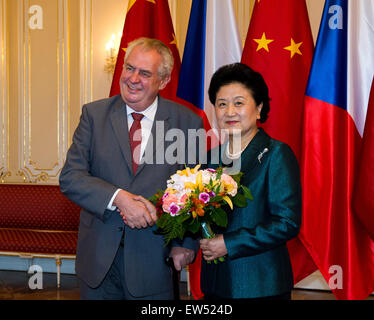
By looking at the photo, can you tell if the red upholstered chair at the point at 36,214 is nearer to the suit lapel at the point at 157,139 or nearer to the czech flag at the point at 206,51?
the czech flag at the point at 206,51

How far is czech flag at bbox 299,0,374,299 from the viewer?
3.19 metres

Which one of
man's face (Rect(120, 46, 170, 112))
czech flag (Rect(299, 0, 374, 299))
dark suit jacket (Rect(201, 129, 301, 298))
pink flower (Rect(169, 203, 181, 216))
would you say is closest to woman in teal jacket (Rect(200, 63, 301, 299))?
dark suit jacket (Rect(201, 129, 301, 298))

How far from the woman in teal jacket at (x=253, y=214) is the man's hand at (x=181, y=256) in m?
0.09

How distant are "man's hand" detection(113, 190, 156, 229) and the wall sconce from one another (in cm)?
480

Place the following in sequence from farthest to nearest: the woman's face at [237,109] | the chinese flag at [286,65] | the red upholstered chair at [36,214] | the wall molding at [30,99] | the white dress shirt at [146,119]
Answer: the wall molding at [30,99]
the red upholstered chair at [36,214]
the chinese flag at [286,65]
the white dress shirt at [146,119]
the woman's face at [237,109]

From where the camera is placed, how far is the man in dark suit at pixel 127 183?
2.06 metres

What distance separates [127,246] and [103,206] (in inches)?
9.6

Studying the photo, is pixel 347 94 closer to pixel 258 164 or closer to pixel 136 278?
pixel 258 164

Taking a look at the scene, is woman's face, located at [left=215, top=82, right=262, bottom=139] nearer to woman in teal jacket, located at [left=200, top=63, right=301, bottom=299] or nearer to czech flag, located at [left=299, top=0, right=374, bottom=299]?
woman in teal jacket, located at [left=200, top=63, right=301, bottom=299]

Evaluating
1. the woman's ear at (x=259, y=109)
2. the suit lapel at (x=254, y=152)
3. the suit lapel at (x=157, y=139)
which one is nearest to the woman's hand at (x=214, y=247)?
the suit lapel at (x=254, y=152)

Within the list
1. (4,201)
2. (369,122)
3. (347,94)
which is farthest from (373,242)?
(4,201)

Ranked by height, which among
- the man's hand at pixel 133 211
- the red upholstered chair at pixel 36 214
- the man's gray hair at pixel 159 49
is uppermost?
the man's gray hair at pixel 159 49

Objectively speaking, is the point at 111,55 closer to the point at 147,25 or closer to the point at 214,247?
the point at 147,25

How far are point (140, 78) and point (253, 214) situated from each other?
3.04 ft
